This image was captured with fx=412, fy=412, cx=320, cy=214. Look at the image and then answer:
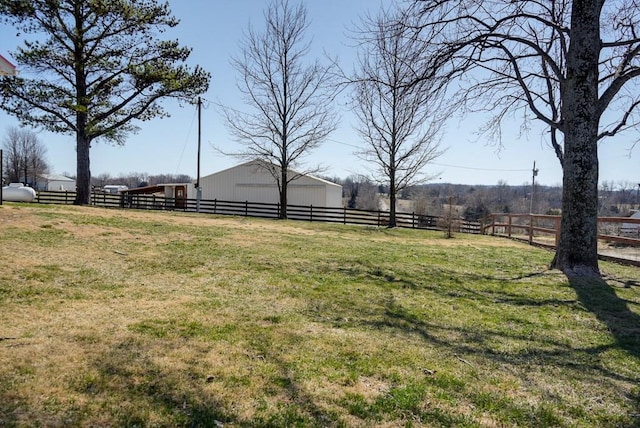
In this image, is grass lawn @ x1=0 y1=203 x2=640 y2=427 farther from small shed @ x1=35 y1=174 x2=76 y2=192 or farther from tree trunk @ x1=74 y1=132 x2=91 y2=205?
small shed @ x1=35 y1=174 x2=76 y2=192

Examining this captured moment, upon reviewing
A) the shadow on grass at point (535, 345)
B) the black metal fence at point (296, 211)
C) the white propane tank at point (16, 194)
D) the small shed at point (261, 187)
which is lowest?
the shadow on grass at point (535, 345)

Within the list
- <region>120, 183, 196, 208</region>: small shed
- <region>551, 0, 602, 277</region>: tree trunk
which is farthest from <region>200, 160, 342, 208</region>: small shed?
<region>551, 0, 602, 277</region>: tree trunk

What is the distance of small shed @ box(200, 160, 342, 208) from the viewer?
30.5 metres

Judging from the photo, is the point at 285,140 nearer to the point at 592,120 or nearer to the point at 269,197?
the point at 269,197

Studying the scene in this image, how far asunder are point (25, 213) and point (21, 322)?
7.76 metres

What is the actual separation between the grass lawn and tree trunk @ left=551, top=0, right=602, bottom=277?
0.69 meters

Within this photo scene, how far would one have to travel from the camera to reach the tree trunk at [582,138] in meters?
7.23

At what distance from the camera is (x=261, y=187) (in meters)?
31.8

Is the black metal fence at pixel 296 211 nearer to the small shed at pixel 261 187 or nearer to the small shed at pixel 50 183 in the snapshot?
the small shed at pixel 261 187

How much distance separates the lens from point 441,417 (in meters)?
2.58

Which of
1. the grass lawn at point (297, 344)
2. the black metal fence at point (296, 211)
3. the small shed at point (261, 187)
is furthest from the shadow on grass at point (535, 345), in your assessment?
the small shed at point (261, 187)

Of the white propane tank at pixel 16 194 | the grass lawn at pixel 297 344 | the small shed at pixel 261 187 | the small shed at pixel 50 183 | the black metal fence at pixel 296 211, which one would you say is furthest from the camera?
the small shed at pixel 50 183

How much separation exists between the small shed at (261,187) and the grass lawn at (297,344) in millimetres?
23236

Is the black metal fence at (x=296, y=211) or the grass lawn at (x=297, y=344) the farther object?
the black metal fence at (x=296, y=211)
